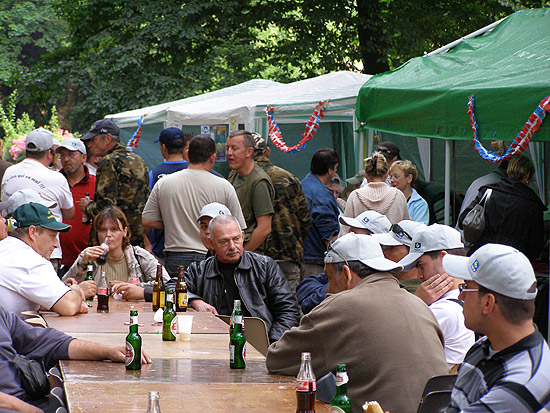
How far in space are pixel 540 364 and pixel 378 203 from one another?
16.1ft

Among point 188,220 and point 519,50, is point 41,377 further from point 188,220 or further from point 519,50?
point 519,50

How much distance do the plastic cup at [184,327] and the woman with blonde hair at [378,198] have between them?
10.3 feet

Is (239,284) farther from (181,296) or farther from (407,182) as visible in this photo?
(407,182)

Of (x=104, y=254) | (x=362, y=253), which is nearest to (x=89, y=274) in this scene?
(x=104, y=254)

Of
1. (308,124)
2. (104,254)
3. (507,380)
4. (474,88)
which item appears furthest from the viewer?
(308,124)

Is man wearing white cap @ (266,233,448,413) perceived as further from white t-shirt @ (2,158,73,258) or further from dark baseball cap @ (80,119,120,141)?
dark baseball cap @ (80,119,120,141)

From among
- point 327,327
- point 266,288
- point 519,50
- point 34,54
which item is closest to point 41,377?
point 327,327

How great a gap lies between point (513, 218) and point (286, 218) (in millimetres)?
2120

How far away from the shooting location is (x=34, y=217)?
5660mm

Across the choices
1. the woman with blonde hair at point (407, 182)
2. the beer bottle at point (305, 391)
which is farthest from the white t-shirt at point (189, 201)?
the beer bottle at point (305, 391)

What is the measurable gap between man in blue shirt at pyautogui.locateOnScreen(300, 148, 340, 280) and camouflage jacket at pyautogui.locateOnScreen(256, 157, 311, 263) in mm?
429

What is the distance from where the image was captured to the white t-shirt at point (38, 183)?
7.82 meters

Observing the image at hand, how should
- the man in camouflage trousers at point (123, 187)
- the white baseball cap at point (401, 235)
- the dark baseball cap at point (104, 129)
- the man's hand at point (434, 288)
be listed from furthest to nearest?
the dark baseball cap at point (104, 129) < the man in camouflage trousers at point (123, 187) < the white baseball cap at point (401, 235) < the man's hand at point (434, 288)

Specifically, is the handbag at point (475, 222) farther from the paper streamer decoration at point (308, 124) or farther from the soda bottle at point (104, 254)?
the paper streamer decoration at point (308, 124)
